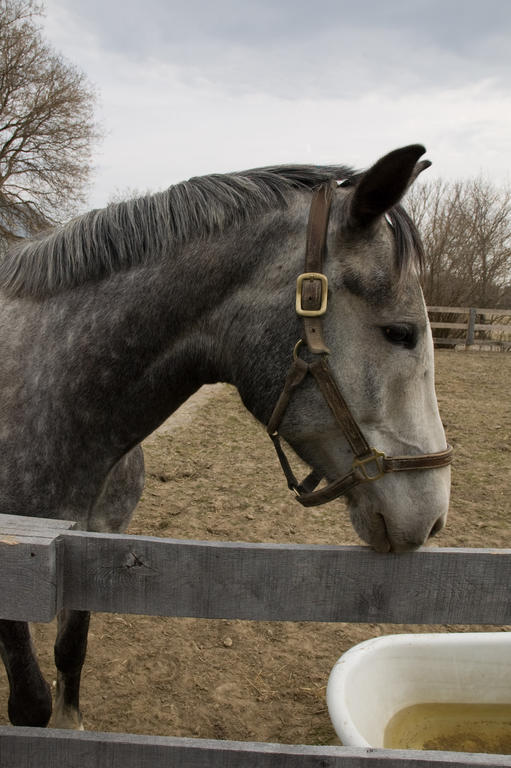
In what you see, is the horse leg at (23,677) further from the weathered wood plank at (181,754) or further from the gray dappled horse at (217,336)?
the weathered wood plank at (181,754)

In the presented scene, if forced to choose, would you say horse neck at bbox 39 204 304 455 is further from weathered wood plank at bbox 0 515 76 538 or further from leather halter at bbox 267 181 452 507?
weathered wood plank at bbox 0 515 76 538

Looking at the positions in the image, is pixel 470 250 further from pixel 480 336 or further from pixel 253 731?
pixel 253 731

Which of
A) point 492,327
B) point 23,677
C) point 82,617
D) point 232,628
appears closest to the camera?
point 23,677

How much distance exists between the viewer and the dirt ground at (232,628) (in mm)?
2539

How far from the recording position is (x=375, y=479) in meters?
1.36

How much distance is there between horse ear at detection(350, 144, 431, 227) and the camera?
4.07 ft

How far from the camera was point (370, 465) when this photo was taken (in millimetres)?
1363

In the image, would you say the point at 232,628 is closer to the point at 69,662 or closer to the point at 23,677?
the point at 69,662

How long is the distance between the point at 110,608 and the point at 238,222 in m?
1.14

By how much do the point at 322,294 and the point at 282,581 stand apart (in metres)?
0.75

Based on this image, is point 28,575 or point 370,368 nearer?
point 28,575

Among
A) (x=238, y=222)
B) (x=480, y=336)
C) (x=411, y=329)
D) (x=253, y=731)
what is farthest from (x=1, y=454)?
(x=480, y=336)

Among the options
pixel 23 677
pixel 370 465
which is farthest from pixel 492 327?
pixel 23 677

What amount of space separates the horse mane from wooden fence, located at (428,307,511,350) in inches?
661
